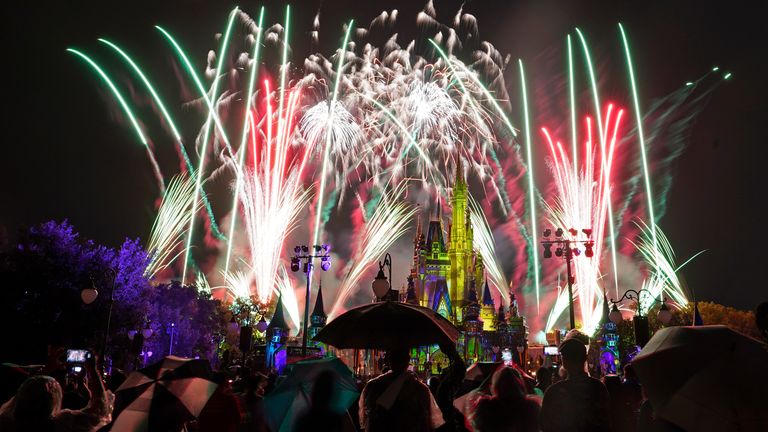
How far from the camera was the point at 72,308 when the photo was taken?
33.9 meters

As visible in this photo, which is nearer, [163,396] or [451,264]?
[163,396]

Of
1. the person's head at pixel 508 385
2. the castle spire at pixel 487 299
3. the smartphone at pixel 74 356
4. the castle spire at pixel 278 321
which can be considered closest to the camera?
the person's head at pixel 508 385

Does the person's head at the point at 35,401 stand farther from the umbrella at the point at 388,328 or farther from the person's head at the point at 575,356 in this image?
the person's head at the point at 575,356

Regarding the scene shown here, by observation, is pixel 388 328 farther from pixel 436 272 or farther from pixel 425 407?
pixel 436 272

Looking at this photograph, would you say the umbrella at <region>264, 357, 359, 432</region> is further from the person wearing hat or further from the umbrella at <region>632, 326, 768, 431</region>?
the umbrella at <region>632, 326, 768, 431</region>

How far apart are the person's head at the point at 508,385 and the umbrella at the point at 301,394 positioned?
1.38m

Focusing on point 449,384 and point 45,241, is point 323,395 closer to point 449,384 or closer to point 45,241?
point 449,384

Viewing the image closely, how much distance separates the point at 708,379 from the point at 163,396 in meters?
5.27

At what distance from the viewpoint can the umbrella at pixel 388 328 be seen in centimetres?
622

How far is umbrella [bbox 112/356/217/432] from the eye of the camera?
577 centimetres

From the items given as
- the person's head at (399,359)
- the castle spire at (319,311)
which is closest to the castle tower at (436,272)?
the castle spire at (319,311)

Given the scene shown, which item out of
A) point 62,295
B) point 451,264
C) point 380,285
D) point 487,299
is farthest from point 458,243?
point 380,285

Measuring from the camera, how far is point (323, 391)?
5.15m

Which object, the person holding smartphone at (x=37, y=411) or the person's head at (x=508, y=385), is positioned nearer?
the person holding smartphone at (x=37, y=411)
